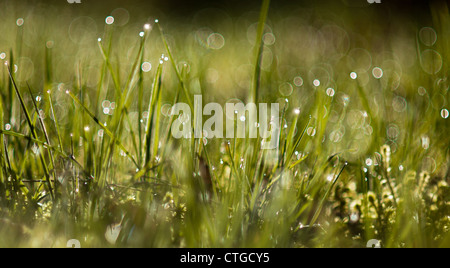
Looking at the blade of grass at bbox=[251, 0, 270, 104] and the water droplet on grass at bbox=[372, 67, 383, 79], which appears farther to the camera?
the water droplet on grass at bbox=[372, 67, 383, 79]

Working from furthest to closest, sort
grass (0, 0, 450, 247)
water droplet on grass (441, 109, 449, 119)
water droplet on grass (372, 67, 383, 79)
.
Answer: water droplet on grass (372, 67, 383, 79) → water droplet on grass (441, 109, 449, 119) → grass (0, 0, 450, 247)

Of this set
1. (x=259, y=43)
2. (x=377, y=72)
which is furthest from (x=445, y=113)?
(x=377, y=72)

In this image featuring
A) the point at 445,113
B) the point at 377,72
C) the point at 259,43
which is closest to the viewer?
the point at 259,43

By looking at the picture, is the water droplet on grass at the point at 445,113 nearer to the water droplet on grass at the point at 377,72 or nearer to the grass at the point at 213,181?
the grass at the point at 213,181

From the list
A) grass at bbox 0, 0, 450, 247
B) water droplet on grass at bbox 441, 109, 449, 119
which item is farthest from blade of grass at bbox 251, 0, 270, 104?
water droplet on grass at bbox 441, 109, 449, 119

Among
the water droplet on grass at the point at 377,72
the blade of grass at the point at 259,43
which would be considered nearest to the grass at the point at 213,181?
the blade of grass at the point at 259,43

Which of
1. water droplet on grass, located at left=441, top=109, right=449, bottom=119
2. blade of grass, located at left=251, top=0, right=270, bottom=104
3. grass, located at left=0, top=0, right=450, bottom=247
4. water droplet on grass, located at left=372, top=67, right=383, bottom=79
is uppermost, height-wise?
water droplet on grass, located at left=372, top=67, right=383, bottom=79

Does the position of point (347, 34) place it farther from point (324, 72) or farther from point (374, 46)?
point (324, 72)

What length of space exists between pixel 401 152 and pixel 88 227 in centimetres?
68

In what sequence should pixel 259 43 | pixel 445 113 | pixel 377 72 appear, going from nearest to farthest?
pixel 259 43, pixel 445 113, pixel 377 72

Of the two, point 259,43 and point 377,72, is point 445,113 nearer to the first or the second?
point 259,43

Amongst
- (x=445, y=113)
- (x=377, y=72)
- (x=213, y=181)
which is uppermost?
(x=377, y=72)

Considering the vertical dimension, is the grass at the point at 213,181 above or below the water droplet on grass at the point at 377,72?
below

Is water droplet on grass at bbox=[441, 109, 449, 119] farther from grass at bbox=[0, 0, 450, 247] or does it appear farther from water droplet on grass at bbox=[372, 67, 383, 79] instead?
water droplet on grass at bbox=[372, 67, 383, 79]
